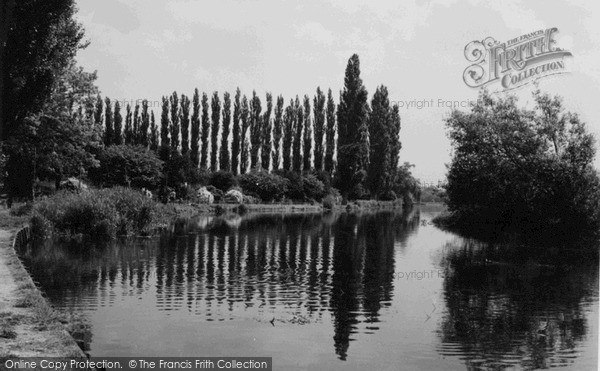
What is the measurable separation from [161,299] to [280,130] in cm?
6694

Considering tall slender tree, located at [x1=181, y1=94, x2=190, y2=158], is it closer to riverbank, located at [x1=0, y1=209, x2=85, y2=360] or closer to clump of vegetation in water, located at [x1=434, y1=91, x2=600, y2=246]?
clump of vegetation in water, located at [x1=434, y1=91, x2=600, y2=246]

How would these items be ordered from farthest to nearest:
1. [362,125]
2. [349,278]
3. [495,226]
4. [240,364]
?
[362,125] < [495,226] < [349,278] < [240,364]

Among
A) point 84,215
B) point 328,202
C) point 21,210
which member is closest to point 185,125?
point 328,202

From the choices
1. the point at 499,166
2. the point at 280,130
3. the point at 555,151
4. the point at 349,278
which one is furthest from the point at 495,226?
the point at 280,130

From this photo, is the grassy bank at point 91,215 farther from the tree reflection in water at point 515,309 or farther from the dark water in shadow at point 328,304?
the tree reflection in water at point 515,309

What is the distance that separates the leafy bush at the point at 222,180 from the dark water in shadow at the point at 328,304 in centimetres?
3779

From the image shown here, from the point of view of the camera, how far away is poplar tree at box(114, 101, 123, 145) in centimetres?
7719

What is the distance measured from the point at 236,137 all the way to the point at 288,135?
23.5 ft

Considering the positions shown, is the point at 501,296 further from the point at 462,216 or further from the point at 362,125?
the point at 362,125

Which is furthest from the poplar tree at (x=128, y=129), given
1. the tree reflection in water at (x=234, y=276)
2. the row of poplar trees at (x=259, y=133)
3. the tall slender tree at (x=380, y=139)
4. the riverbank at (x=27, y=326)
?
the riverbank at (x=27, y=326)

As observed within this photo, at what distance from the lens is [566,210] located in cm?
3155

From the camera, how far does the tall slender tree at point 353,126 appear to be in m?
65.4

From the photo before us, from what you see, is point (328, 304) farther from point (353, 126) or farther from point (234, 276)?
point (353, 126)

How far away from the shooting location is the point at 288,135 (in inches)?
3169
